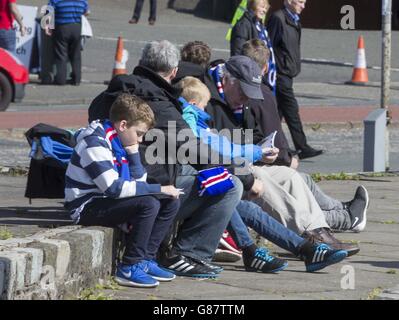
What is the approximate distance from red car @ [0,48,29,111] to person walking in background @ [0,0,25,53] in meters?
0.70

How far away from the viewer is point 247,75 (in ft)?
25.5

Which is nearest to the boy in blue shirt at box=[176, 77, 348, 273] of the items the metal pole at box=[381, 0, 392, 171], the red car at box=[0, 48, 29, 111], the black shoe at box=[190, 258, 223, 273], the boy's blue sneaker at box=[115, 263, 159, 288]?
the black shoe at box=[190, 258, 223, 273]

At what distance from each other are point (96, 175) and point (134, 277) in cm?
61

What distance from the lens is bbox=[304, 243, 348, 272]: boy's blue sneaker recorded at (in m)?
7.36

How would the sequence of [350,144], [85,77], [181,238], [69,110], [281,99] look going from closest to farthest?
[181,238], [281,99], [350,144], [69,110], [85,77]

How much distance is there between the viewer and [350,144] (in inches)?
575

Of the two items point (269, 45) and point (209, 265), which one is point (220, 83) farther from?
point (269, 45)

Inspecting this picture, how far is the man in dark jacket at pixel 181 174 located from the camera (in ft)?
23.7

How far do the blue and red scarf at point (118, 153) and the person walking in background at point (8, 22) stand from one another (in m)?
9.75

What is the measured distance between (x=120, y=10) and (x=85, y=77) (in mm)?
10188

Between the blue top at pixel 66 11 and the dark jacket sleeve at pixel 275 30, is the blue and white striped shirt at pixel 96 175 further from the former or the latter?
the blue top at pixel 66 11

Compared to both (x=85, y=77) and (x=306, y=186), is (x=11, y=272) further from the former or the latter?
(x=85, y=77)

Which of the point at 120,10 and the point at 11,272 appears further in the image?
the point at 120,10

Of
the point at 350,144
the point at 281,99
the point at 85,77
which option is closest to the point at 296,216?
the point at 281,99
